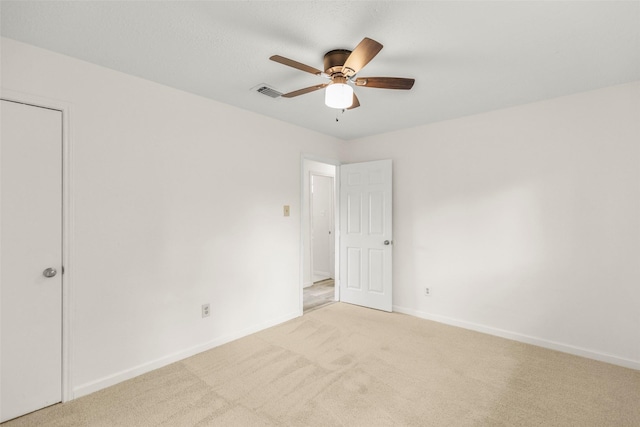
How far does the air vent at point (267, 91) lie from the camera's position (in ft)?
8.98

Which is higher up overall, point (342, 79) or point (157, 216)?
point (342, 79)

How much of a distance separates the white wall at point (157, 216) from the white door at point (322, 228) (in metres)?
2.48

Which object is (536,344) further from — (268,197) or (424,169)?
(268,197)

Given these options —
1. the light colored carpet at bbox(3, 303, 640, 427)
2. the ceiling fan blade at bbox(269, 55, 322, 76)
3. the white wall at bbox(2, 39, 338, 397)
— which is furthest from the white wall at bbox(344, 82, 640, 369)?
the ceiling fan blade at bbox(269, 55, 322, 76)

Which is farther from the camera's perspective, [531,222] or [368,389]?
[531,222]

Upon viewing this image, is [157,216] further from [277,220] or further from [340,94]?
[340,94]

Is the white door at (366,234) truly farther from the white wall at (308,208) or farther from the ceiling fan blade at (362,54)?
the ceiling fan blade at (362,54)

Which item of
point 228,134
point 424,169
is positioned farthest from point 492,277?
point 228,134

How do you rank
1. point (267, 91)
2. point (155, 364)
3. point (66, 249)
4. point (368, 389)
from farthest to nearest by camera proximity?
point (267, 91) → point (155, 364) → point (368, 389) → point (66, 249)

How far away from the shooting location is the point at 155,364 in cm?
265

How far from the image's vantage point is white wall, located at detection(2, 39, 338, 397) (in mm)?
2285

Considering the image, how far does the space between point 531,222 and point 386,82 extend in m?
2.25

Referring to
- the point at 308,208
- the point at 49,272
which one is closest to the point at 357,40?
the point at 49,272

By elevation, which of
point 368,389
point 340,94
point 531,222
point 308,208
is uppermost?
point 340,94
